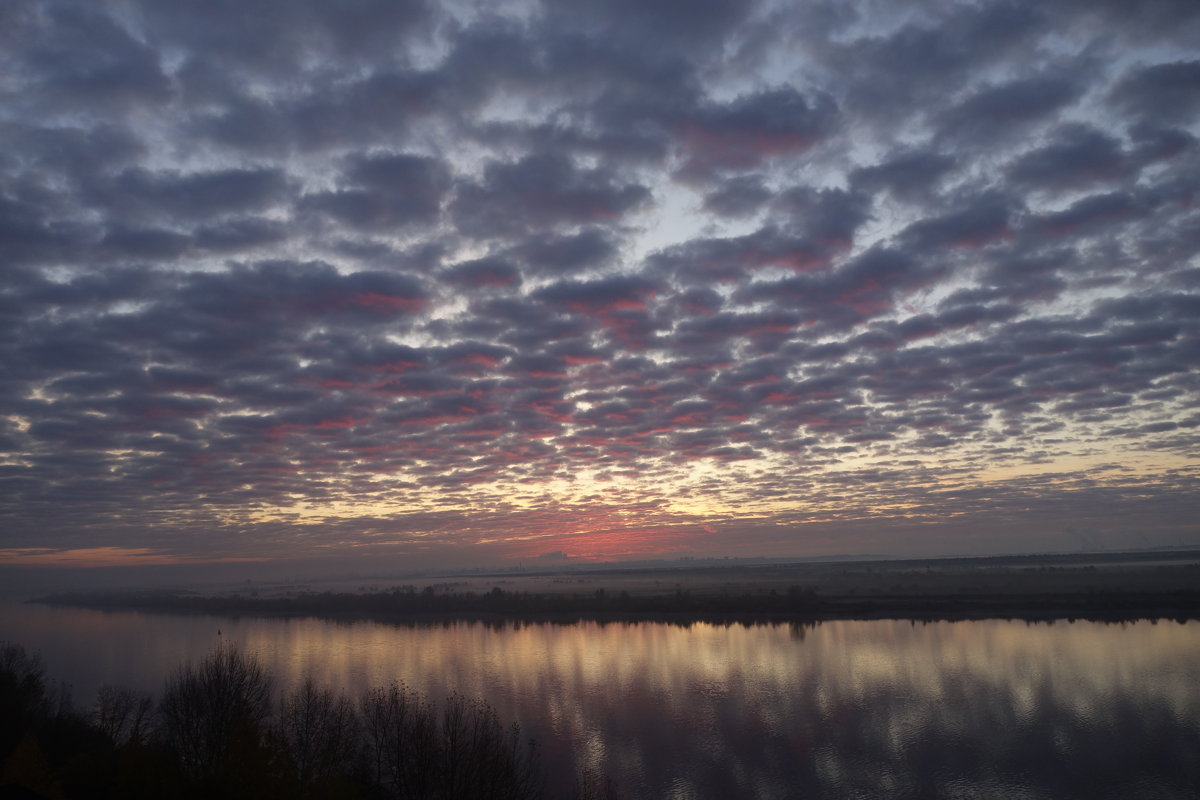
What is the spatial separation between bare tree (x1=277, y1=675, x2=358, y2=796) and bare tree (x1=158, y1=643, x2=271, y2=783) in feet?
5.87

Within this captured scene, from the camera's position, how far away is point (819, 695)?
57281 mm

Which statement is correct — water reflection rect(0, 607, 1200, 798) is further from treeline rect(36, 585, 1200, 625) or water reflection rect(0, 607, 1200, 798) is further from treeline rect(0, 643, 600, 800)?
treeline rect(36, 585, 1200, 625)

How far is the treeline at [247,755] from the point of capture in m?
27.5

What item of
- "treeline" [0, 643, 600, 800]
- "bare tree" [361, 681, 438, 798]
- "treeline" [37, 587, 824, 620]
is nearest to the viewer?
"treeline" [0, 643, 600, 800]

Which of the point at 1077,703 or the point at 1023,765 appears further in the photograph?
the point at 1077,703

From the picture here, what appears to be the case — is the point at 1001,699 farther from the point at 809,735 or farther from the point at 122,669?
the point at 122,669

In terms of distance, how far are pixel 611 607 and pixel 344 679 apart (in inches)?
2941

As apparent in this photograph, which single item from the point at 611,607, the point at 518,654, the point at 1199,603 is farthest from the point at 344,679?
the point at 1199,603

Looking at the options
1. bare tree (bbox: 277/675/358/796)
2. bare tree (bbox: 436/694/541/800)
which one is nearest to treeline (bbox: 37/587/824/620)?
bare tree (bbox: 277/675/358/796)

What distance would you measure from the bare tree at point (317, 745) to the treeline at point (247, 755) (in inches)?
3.2

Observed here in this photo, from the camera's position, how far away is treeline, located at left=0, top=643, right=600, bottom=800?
90.3 feet

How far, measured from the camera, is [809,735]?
1832 inches

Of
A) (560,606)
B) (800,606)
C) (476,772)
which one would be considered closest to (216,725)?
(476,772)

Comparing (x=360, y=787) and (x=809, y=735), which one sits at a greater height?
(x=360, y=787)
